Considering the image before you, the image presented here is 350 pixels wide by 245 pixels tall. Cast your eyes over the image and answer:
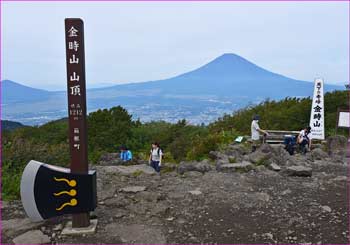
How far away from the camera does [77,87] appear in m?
3.88

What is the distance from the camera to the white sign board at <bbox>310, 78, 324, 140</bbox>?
11250 mm

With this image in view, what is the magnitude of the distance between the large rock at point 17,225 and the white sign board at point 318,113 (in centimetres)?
934

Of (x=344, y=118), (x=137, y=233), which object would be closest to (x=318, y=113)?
(x=344, y=118)

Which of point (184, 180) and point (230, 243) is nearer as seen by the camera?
point (230, 243)

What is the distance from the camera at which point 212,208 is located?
4.63 metres

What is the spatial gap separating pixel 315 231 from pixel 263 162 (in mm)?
3254

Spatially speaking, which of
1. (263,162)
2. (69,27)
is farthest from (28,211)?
(263,162)

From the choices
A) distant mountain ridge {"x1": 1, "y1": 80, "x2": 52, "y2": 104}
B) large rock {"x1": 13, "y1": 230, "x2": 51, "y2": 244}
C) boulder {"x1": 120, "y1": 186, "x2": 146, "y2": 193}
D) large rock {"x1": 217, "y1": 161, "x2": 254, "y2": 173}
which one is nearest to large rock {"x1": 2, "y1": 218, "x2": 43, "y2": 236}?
large rock {"x1": 13, "y1": 230, "x2": 51, "y2": 244}

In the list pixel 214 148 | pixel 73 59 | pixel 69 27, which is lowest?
pixel 214 148

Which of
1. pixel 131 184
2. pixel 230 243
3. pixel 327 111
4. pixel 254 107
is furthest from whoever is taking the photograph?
pixel 254 107

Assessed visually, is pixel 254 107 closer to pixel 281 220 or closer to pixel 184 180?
pixel 184 180

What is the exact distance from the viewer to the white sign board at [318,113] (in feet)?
36.9

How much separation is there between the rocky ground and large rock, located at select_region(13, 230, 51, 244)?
12 millimetres

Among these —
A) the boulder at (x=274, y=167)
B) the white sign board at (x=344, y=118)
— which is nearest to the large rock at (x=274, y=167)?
the boulder at (x=274, y=167)
